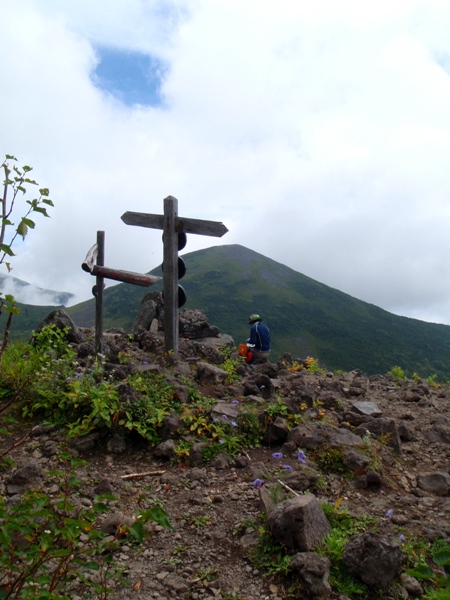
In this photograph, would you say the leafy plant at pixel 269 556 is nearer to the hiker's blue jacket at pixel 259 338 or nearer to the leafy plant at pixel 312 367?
the leafy plant at pixel 312 367

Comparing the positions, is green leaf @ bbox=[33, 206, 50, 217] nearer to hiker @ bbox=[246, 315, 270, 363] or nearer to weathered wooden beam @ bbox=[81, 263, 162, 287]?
weathered wooden beam @ bbox=[81, 263, 162, 287]

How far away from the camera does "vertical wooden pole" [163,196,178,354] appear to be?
8805 mm

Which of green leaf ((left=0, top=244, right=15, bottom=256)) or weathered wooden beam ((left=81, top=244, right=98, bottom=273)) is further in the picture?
weathered wooden beam ((left=81, top=244, right=98, bottom=273))

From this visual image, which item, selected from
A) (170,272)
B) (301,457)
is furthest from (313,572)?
(170,272)

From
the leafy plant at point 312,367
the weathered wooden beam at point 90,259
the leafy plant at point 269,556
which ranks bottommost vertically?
the leafy plant at point 269,556

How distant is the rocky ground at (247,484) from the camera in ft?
11.1

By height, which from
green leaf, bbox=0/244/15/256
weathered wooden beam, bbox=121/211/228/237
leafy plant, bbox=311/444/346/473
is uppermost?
weathered wooden beam, bbox=121/211/228/237

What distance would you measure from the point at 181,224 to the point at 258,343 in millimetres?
3814

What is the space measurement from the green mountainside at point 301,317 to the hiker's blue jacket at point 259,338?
19568 mm

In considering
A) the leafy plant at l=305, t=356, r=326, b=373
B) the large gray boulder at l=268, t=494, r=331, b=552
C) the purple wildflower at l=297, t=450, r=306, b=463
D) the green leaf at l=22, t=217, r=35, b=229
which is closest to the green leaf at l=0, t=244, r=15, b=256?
the green leaf at l=22, t=217, r=35, b=229

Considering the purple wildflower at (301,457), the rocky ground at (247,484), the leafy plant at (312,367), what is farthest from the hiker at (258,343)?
the purple wildflower at (301,457)

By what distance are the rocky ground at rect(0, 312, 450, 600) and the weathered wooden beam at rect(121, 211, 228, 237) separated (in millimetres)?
2985

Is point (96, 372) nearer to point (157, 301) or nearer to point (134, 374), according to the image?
point (134, 374)

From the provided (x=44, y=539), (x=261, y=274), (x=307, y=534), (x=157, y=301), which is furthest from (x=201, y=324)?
(x=261, y=274)
